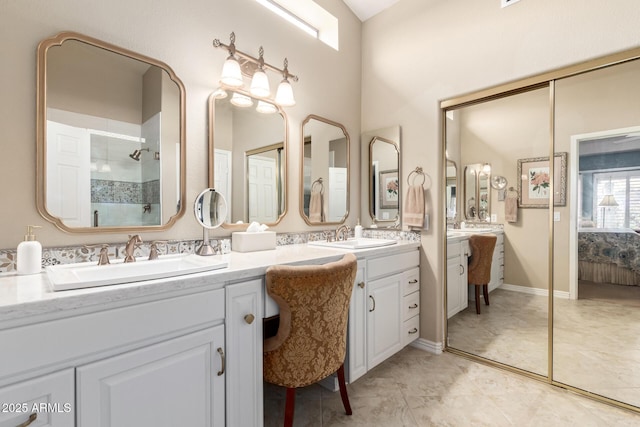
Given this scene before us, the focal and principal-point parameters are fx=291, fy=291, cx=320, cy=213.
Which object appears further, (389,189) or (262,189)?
(389,189)

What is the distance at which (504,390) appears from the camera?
6.08 ft

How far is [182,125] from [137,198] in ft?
1.61

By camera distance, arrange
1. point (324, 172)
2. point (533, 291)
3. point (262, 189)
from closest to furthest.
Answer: point (533, 291)
point (262, 189)
point (324, 172)

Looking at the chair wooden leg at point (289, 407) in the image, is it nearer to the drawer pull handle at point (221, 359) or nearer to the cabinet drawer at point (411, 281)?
the drawer pull handle at point (221, 359)

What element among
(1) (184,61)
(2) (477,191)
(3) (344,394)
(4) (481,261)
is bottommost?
(3) (344,394)

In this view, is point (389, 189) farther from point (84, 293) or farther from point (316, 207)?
point (84, 293)

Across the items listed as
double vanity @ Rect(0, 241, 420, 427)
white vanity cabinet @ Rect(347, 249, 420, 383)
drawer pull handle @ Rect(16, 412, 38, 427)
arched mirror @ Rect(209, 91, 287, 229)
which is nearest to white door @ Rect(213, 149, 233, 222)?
arched mirror @ Rect(209, 91, 287, 229)

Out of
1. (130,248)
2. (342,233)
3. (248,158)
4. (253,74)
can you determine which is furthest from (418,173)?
(130,248)

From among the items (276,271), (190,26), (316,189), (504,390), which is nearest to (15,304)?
(276,271)

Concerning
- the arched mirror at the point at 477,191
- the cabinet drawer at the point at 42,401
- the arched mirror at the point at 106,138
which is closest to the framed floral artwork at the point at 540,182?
the arched mirror at the point at 477,191

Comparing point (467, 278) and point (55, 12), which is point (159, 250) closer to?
point (55, 12)

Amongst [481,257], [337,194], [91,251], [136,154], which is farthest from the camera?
[337,194]

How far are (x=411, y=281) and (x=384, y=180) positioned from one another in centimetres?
93

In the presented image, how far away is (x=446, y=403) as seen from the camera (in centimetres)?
172
